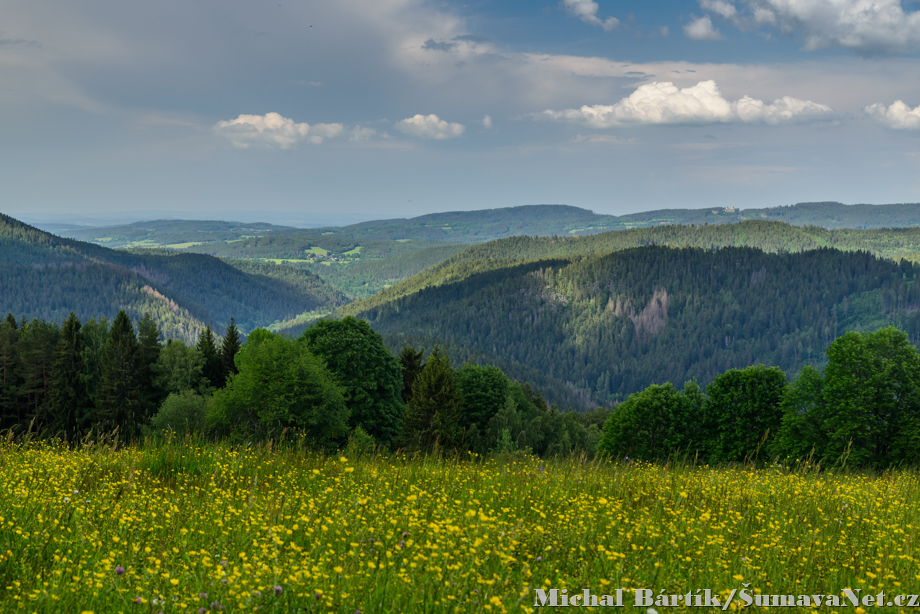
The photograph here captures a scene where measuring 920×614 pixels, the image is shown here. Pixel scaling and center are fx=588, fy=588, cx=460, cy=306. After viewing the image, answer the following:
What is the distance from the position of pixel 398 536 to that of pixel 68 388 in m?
61.7

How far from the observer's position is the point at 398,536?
6.74 m

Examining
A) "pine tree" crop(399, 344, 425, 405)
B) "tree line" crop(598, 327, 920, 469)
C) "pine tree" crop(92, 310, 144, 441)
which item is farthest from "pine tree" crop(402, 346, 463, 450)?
"pine tree" crop(92, 310, 144, 441)

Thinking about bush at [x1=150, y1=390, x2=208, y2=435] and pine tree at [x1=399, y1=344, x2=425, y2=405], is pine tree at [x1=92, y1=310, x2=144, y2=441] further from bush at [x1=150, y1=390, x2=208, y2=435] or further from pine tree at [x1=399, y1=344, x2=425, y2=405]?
pine tree at [x1=399, y1=344, x2=425, y2=405]

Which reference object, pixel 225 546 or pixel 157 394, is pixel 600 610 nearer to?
pixel 225 546

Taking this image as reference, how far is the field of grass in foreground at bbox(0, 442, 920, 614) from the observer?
5.16 metres

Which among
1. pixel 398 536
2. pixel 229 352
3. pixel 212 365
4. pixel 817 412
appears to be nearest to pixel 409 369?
pixel 229 352

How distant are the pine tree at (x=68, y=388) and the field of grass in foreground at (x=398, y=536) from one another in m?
53.0

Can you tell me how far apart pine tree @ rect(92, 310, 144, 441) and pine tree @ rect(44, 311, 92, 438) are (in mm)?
2944

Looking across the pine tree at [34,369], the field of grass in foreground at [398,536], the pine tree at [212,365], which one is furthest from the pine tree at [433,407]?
the field of grass in foreground at [398,536]

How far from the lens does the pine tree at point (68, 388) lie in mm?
54969

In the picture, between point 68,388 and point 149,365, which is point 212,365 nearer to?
point 149,365

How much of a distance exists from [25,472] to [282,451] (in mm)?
4442

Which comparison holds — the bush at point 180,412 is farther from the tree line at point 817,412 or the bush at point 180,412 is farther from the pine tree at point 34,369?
the tree line at point 817,412

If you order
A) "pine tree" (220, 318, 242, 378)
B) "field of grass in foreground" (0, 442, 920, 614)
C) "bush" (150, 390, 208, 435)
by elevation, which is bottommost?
"bush" (150, 390, 208, 435)
